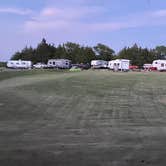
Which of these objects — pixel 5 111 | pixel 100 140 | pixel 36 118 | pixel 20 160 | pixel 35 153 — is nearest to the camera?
pixel 20 160

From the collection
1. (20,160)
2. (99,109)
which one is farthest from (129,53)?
(20,160)

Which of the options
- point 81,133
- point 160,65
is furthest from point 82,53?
point 81,133

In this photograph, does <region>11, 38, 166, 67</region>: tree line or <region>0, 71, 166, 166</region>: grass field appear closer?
<region>0, 71, 166, 166</region>: grass field

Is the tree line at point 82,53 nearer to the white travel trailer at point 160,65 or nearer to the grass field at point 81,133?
the white travel trailer at point 160,65

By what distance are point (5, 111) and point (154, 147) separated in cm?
873

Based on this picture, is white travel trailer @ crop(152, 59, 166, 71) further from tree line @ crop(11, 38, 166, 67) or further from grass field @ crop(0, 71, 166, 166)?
grass field @ crop(0, 71, 166, 166)

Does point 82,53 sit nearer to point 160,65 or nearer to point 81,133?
point 160,65

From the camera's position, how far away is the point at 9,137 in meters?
12.1

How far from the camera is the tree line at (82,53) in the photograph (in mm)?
167750

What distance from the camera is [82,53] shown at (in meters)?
169

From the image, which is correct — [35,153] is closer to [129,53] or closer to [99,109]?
[99,109]

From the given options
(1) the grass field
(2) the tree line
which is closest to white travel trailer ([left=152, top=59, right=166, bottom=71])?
(2) the tree line

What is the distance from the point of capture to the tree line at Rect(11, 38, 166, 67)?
16775 centimetres

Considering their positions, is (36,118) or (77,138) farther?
(36,118)
